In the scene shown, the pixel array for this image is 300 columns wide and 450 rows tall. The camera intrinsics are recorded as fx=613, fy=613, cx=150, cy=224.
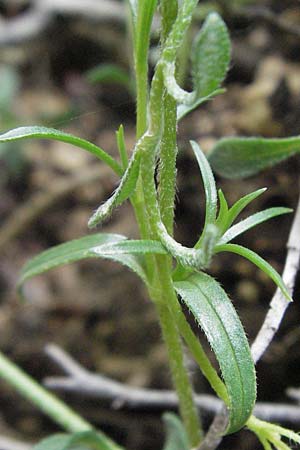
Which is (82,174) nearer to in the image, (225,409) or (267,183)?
(267,183)

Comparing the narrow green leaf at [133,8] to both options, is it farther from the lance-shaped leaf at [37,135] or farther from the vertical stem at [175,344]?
the vertical stem at [175,344]

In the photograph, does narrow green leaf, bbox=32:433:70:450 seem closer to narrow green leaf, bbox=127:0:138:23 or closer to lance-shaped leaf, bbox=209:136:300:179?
lance-shaped leaf, bbox=209:136:300:179

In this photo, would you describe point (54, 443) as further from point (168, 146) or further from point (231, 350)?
point (168, 146)

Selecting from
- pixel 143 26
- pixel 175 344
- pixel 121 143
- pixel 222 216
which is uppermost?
pixel 143 26

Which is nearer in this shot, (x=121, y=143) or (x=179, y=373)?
(x=121, y=143)

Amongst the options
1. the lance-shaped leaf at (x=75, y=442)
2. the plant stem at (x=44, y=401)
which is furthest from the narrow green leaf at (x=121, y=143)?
the plant stem at (x=44, y=401)

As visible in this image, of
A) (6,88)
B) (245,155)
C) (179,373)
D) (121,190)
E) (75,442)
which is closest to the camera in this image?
(121,190)

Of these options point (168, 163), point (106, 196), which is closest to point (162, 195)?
point (168, 163)

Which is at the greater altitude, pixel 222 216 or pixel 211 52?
pixel 211 52
